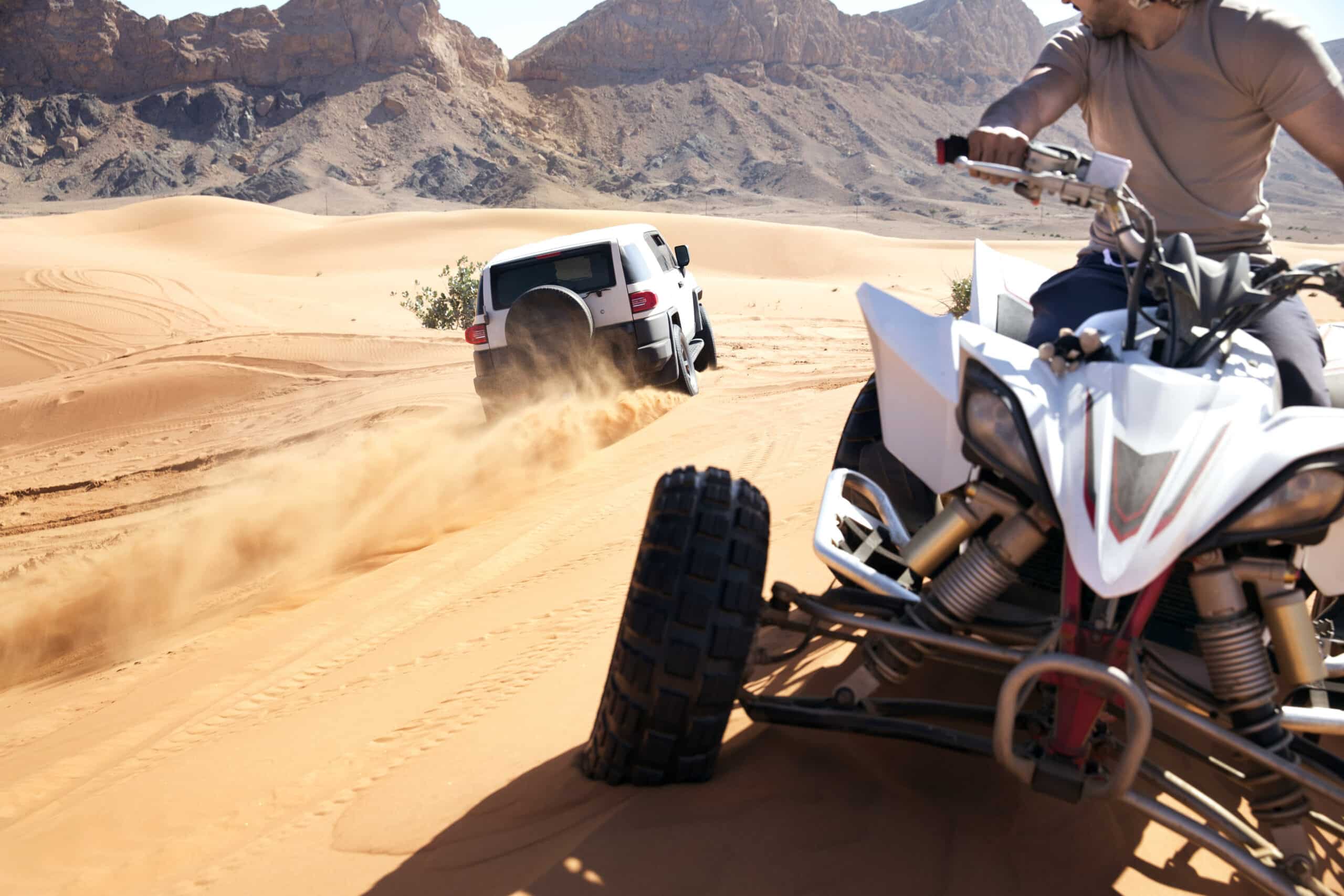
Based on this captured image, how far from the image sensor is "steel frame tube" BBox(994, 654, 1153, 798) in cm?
208

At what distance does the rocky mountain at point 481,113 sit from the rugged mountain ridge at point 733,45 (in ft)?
0.87

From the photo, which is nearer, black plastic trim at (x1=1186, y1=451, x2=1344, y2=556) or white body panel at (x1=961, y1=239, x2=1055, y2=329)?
black plastic trim at (x1=1186, y1=451, x2=1344, y2=556)

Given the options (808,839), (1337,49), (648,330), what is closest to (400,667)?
Result: (808,839)

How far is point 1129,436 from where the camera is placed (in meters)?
2.28

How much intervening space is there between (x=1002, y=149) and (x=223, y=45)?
361 ft

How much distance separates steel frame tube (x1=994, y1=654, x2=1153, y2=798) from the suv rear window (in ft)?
26.6

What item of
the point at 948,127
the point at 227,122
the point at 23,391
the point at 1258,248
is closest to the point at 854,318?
the point at 23,391

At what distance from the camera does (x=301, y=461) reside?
8922 mm

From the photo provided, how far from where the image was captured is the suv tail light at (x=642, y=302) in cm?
997

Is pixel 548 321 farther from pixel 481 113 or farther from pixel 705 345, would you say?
pixel 481 113

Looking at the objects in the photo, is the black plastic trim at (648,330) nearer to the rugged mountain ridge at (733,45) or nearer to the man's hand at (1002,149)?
the man's hand at (1002,149)

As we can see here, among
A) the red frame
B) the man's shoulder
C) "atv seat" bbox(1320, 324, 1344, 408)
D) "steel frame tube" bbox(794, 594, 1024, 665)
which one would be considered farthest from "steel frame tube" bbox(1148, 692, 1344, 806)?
the man's shoulder

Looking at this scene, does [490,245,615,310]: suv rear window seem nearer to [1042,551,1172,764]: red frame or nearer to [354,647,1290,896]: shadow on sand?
[354,647,1290,896]: shadow on sand

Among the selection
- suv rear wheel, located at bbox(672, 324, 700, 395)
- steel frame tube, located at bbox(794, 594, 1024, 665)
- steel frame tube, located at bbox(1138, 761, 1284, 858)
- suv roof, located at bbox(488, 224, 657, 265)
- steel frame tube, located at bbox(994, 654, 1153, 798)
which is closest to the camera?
steel frame tube, located at bbox(994, 654, 1153, 798)
